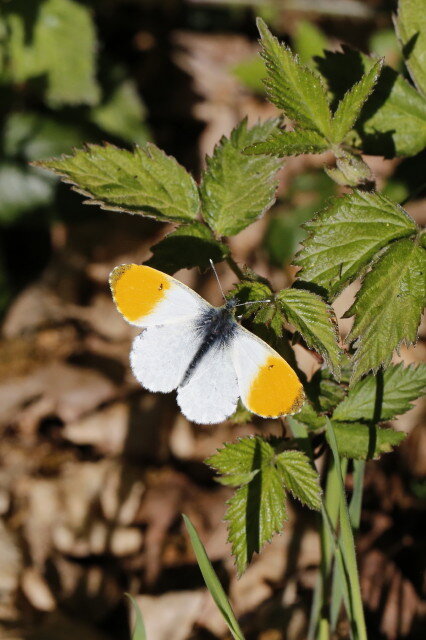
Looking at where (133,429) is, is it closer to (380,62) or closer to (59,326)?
(59,326)

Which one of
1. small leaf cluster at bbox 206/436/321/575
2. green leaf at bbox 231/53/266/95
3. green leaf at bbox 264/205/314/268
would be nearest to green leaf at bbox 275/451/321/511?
small leaf cluster at bbox 206/436/321/575

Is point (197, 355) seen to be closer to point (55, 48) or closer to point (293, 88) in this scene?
point (293, 88)

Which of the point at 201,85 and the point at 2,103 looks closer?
the point at 2,103

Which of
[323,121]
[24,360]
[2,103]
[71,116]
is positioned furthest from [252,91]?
[323,121]

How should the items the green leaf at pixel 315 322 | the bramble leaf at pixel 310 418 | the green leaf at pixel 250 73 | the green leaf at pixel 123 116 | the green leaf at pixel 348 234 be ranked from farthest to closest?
the green leaf at pixel 250 73 → the green leaf at pixel 123 116 → the bramble leaf at pixel 310 418 → the green leaf at pixel 348 234 → the green leaf at pixel 315 322

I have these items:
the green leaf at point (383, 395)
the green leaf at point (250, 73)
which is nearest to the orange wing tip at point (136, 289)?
the green leaf at point (383, 395)

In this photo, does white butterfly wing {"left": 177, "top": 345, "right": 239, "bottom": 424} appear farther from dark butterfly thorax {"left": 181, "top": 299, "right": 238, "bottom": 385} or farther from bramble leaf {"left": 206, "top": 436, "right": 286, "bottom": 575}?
bramble leaf {"left": 206, "top": 436, "right": 286, "bottom": 575}

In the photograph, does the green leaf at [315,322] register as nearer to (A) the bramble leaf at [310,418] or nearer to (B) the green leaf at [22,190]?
(A) the bramble leaf at [310,418]
